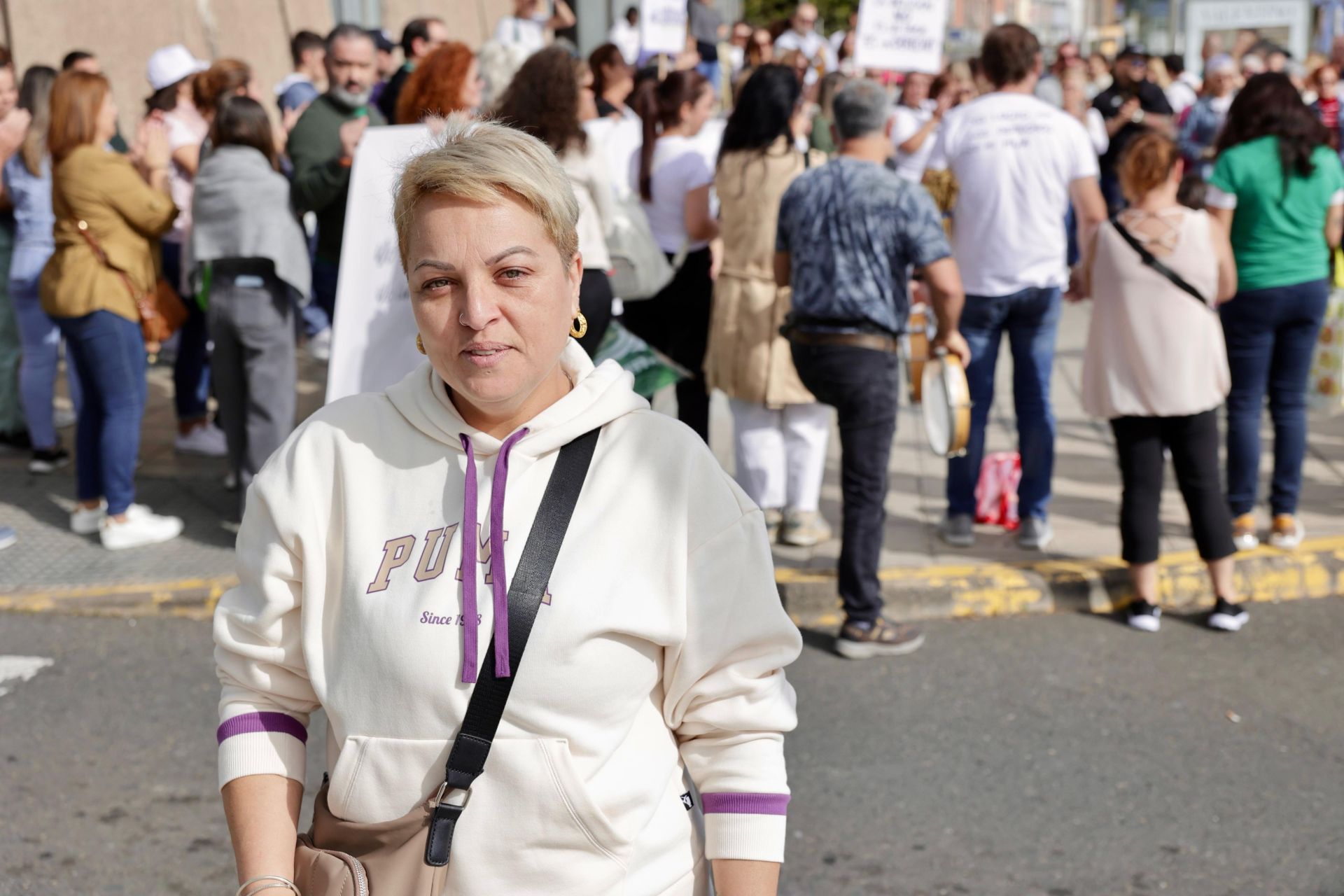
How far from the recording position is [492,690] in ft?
5.88

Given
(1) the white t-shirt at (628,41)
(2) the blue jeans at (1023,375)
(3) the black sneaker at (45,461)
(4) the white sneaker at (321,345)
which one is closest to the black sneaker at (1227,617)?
(2) the blue jeans at (1023,375)

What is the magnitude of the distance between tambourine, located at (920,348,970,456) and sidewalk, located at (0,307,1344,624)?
0.62m

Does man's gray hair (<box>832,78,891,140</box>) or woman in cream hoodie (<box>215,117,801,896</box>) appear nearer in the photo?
woman in cream hoodie (<box>215,117,801,896</box>)

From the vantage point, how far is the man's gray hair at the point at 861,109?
525 centimetres

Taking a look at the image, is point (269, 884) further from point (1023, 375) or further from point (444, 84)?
point (1023, 375)

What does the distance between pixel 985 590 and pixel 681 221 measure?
2.36m

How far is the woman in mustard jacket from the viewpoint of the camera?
6.26 metres

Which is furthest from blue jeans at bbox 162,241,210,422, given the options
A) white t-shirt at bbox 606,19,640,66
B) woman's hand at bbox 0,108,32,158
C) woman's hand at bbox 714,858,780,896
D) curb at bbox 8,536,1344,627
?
white t-shirt at bbox 606,19,640,66

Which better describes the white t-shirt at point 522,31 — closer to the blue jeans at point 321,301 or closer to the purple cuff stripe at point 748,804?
the blue jeans at point 321,301

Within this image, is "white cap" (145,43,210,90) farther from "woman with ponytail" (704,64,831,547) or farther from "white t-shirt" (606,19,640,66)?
"white t-shirt" (606,19,640,66)

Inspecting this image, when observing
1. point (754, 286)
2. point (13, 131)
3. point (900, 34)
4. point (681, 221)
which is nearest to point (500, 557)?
point (754, 286)

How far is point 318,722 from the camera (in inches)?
191

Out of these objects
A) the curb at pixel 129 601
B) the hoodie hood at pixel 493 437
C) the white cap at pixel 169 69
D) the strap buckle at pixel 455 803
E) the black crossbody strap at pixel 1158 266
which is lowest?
the curb at pixel 129 601

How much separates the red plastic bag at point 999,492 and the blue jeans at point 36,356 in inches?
180
